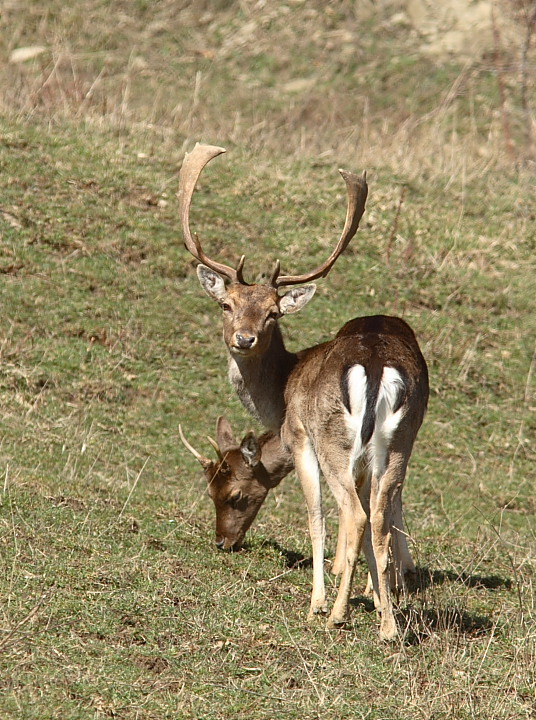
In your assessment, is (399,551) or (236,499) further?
(236,499)

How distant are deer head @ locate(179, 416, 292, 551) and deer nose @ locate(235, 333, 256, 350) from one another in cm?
83

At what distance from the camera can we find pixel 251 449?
7.75 m

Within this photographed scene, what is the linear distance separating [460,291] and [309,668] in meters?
7.27

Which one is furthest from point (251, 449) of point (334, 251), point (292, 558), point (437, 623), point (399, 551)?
point (437, 623)

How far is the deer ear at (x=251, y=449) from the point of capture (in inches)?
304

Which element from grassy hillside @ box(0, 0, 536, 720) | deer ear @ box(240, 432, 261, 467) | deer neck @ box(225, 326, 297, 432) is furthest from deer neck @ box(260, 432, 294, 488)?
grassy hillside @ box(0, 0, 536, 720)

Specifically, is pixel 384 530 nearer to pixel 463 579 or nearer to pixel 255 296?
pixel 463 579

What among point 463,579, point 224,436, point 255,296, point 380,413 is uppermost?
point 380,413

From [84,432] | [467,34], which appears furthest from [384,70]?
[84,432]

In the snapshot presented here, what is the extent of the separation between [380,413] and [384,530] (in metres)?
0.64

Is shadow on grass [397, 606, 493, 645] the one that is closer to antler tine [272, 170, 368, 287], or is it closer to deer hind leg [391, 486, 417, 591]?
deer hind leg [391, 486, 417, 591]

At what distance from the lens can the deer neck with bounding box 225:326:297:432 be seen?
24.7 ft

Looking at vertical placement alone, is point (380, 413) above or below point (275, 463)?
above

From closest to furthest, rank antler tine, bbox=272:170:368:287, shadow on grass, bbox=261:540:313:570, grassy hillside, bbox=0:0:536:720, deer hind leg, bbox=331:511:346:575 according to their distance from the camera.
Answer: grassy hillside, bbox=0:0:536:720, deer hind leg, bbox=331:511:346:575, shadow on grass, bbox=261:540:313:570, antler tine, bbox=272:170:368:287
